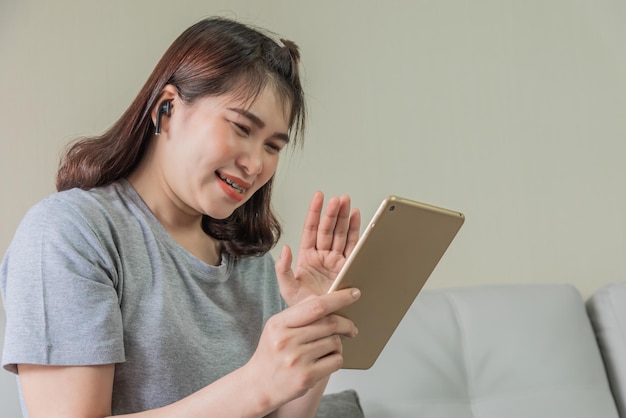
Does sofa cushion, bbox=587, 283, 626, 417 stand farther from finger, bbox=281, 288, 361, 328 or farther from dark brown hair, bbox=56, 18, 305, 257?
finger, bbox=281, 288, 361, 328

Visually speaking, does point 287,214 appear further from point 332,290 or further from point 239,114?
point 332,290

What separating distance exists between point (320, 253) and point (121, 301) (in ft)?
1.00

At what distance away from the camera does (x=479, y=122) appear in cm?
226

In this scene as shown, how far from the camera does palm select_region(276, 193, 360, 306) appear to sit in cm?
111

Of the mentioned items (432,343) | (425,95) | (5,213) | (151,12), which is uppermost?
(425,95)

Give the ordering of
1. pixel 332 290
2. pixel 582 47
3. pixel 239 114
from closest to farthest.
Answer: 1. pixel 332 290
2. pixel 239 114
3. pixel 582 47

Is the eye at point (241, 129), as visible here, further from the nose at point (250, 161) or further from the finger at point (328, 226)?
the finger at point (328, 226)

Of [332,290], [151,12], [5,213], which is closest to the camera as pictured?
[332,290]

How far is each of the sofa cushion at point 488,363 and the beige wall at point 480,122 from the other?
0.31m

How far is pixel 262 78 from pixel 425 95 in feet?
4.00

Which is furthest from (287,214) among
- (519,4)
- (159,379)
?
(159,379)

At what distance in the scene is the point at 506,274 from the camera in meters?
2.22

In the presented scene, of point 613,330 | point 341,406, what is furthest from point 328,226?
point 613,330

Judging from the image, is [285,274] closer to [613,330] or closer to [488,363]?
[488,363]
